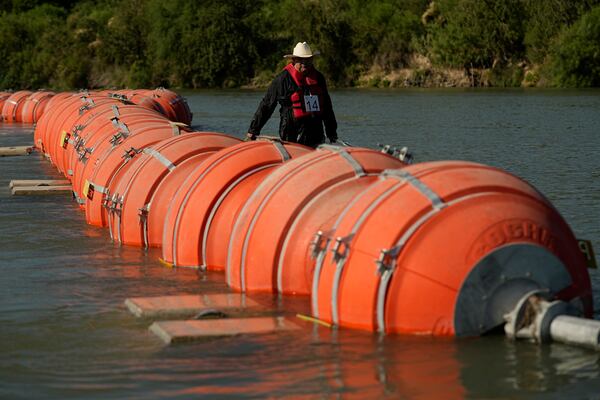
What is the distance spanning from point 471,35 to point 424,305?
7417 centimetres

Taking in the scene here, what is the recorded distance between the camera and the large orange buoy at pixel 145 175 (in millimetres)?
13883

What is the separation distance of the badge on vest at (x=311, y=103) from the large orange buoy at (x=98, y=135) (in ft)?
5.86

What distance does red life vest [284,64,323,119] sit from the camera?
14.8 m

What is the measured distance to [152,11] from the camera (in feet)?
341

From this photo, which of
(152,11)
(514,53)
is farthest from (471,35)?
(152,11)

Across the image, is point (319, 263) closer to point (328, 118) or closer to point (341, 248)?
point (341, 248)

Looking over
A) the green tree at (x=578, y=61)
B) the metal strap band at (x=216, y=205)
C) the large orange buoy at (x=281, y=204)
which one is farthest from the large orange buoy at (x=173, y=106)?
the green tree at (x=578, y=61)

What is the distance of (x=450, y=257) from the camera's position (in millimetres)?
8859

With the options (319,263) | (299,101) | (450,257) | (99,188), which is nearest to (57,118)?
(99,188)

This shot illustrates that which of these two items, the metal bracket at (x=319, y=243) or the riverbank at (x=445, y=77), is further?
the riverbank at (x=445, y=77)

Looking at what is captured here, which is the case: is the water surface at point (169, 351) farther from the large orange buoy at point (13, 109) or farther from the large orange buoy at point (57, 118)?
the large orange buoy at point (13, 109)

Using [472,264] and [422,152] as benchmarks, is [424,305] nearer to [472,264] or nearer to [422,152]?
[472,264]

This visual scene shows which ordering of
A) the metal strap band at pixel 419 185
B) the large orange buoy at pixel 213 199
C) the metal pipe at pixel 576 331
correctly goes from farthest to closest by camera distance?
1. the large orange buoy at pixel 213 199
2. the metal strap band at pixel 419 185
3. the metal pipe at pixel 576 331

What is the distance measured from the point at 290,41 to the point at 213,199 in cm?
8770
